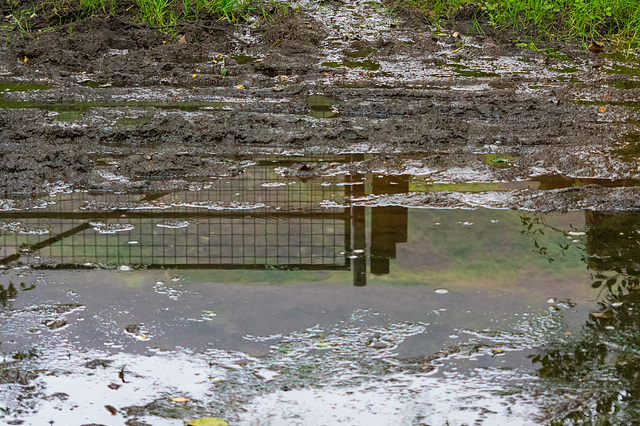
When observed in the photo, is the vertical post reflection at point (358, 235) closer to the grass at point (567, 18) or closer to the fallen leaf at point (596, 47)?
the fallen leaf at point (596, 47)

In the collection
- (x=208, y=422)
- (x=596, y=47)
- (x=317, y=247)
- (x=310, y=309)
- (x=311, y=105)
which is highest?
(x=596, y=47)

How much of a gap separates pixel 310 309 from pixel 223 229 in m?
1.14

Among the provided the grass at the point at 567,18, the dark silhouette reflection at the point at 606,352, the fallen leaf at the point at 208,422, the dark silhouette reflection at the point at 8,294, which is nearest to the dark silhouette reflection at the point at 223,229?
the dark silhouette reflection at the point at 8,294

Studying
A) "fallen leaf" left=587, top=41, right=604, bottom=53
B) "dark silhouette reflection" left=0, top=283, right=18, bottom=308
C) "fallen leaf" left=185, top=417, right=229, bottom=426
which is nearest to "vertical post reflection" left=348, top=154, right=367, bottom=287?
"fallen leaf" left=185, top=417, right=229, bottom=426

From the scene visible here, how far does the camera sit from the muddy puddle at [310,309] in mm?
3016

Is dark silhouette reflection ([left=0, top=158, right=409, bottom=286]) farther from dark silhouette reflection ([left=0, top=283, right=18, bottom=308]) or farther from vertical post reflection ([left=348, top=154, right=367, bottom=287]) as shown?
dark silhouette reflection ([left=0, top=283, right=18, bottom=308])

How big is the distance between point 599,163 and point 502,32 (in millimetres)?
5368

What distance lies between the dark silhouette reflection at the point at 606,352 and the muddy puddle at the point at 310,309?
0.04 ft

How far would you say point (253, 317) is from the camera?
11.9 ft

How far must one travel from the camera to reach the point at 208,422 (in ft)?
9.36

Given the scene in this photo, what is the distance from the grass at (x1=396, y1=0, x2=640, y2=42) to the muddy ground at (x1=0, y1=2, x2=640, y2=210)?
0.52 meters

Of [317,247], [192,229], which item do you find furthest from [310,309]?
[192,229]

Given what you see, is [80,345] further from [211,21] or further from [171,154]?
[211,21]

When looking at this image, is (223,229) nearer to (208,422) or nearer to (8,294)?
(8,294)
